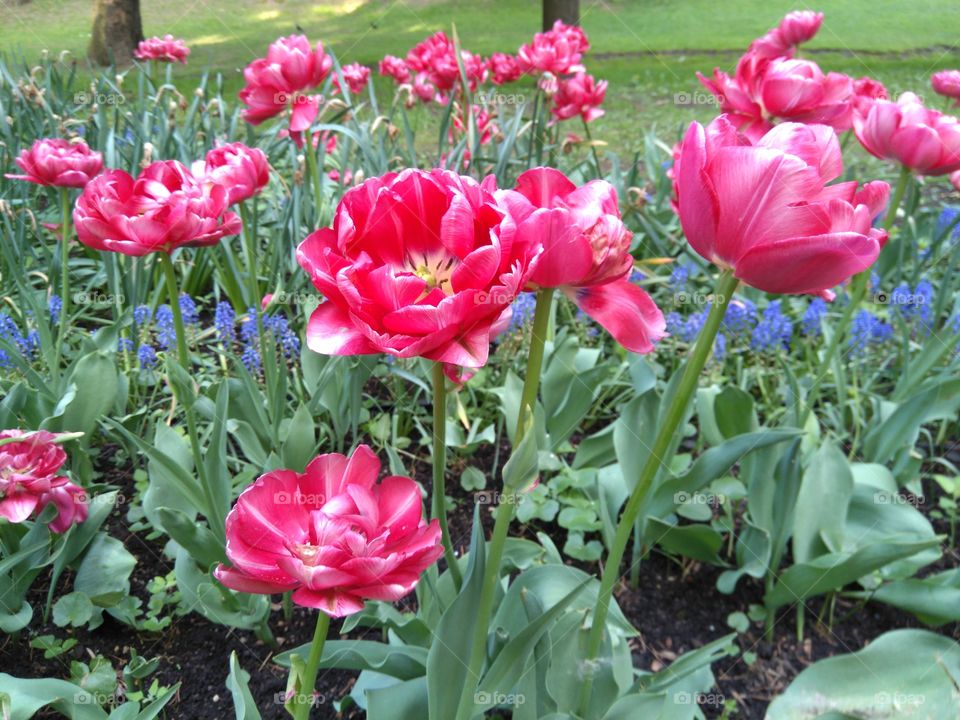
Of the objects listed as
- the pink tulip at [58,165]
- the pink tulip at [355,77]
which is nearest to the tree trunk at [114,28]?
the pink tulip at [355,77]

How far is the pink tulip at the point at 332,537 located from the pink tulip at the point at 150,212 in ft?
1.93

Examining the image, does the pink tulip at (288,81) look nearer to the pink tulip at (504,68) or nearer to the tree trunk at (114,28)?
the pink tulip at (504,68)

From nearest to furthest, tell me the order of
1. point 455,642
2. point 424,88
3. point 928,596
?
point 455,642
point 928,596
point 424,88

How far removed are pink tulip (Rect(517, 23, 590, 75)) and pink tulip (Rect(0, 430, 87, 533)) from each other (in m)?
2.39

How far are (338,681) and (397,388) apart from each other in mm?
907

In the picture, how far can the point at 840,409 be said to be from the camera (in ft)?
7.38

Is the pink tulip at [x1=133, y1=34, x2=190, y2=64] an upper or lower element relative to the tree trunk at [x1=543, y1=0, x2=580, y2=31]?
lower

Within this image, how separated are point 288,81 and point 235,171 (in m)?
0.67

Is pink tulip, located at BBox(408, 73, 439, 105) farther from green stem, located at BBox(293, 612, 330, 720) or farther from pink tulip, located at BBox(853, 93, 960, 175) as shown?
green stem, located at BBox(293, 612, 330, 720)

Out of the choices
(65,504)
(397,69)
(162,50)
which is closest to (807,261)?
(65,504)

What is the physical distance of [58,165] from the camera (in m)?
1.75

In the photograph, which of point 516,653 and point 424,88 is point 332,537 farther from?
point 424,88

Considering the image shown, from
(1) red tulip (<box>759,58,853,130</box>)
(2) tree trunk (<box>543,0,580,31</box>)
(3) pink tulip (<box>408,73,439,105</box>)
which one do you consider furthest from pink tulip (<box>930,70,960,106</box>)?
(2) tree trunk (<box>543,0,580,31</box>)

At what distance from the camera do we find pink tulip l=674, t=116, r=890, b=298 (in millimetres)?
770
